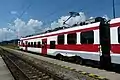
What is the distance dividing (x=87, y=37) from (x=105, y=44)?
7.35 feet

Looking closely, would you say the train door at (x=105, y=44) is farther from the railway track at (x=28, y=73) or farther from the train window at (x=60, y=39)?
the train window at (x=60, y=39)

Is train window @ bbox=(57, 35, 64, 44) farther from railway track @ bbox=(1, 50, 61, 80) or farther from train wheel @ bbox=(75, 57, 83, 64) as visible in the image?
railway track @ bbox=(1, 50, 61, 80)

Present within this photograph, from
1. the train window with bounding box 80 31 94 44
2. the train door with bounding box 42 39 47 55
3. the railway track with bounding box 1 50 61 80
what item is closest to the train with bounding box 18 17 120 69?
the train window with bounding box 80 31 94 44

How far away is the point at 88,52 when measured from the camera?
56.5 ft

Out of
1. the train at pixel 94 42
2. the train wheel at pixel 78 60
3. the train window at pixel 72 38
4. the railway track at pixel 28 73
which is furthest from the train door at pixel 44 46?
the train wheel at pixel 78 60

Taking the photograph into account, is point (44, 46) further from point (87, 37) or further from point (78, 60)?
point (87, 37)

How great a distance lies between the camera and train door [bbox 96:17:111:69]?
15.0 m

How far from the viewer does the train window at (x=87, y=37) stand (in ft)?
54.4

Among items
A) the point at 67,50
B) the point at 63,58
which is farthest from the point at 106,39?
Answer: the point at 63,58

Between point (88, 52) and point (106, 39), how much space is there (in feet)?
7.96

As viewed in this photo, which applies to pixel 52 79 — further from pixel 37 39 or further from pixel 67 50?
pixel 37 39

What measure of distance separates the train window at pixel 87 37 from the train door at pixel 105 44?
1.12 meters

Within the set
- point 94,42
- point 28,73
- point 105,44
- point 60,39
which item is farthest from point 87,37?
point 60,39

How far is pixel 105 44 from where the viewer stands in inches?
600
